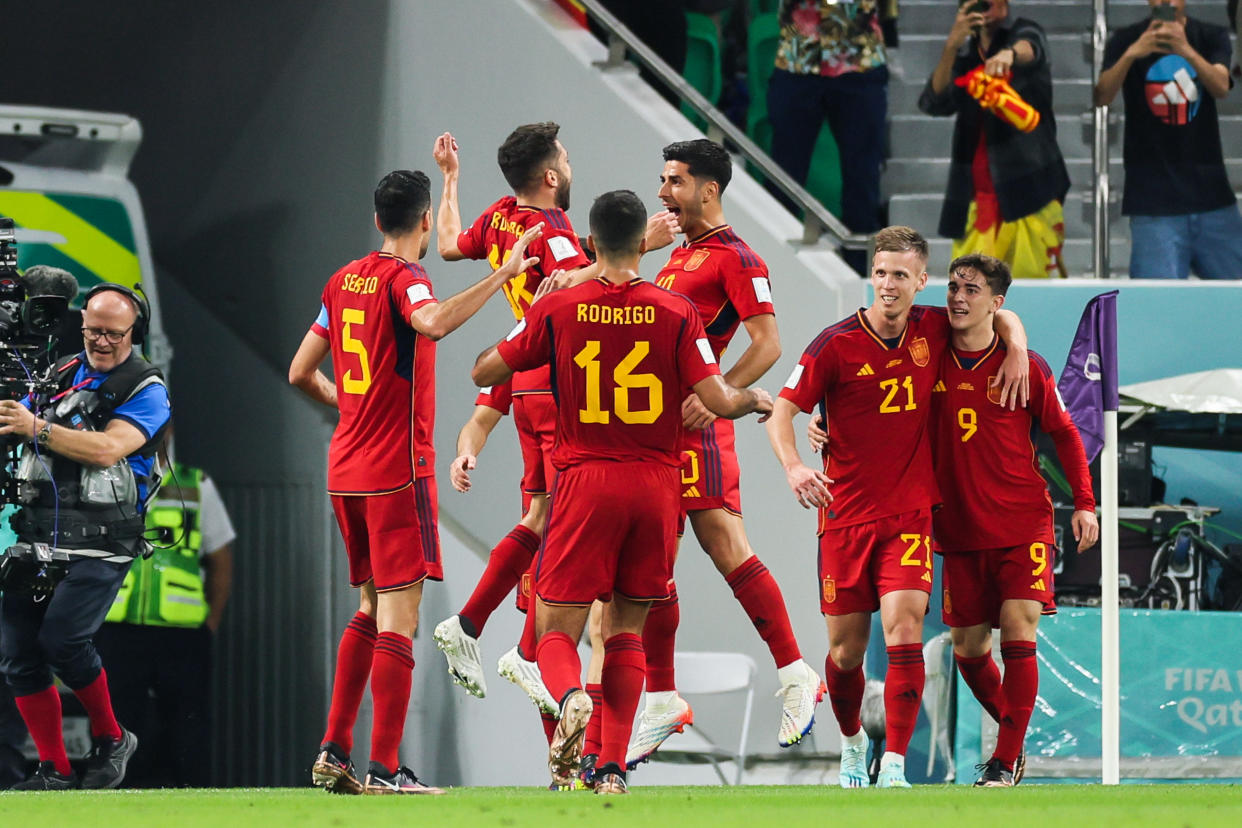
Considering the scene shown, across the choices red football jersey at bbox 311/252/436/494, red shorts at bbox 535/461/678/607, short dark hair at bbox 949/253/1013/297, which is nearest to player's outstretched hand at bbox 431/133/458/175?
red football jersey at bbox 311/252/436/494

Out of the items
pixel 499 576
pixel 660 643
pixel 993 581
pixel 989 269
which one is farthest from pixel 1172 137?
pixel 499 576

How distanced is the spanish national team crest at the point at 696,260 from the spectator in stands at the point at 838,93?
3.25 m

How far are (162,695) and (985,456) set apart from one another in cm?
630

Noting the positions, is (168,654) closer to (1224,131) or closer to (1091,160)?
(1091,160)

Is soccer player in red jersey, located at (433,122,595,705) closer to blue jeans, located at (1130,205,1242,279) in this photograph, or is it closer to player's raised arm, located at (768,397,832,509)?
player's raised arm, located at (768,397,832,509)

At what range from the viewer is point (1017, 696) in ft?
24.9

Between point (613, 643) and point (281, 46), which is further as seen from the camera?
point (281, 46)

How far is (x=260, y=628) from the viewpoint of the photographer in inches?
482

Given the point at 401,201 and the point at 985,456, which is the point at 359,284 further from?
the point at 985,456

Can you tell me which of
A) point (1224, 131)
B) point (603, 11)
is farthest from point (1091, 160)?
point (603, 11)

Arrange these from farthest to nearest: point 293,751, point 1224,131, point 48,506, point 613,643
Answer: point 293,751 → point 1224,131 → point 48,506 → point 613,643

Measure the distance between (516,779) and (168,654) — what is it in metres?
2.49

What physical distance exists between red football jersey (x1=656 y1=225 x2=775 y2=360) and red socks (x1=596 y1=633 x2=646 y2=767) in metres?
1.56

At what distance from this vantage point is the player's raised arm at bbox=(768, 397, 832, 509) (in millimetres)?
6996
